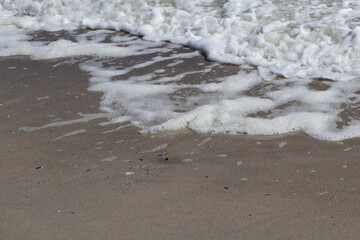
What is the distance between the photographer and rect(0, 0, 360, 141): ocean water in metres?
3.69

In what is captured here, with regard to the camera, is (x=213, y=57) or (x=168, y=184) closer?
(x=168, y=184)

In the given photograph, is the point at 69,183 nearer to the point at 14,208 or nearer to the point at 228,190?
the point at 14,208

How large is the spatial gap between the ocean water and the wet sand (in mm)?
245

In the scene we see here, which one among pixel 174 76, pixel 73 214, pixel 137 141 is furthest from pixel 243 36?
pixel 73 214

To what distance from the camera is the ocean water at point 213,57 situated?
12.1 feet

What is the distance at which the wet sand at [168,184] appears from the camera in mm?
2428

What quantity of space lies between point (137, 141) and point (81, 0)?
183 inches

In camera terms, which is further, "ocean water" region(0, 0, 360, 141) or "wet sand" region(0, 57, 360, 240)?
"ocean water" region(0, 0, 360, 141)

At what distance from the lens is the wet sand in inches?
95.6

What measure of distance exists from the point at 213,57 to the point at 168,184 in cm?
239

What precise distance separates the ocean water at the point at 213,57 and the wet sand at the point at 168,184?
9.6 inches

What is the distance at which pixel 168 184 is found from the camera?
283 cm

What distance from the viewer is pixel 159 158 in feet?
10.4

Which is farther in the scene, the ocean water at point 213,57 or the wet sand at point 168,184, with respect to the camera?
the ocean water at point 213,57
